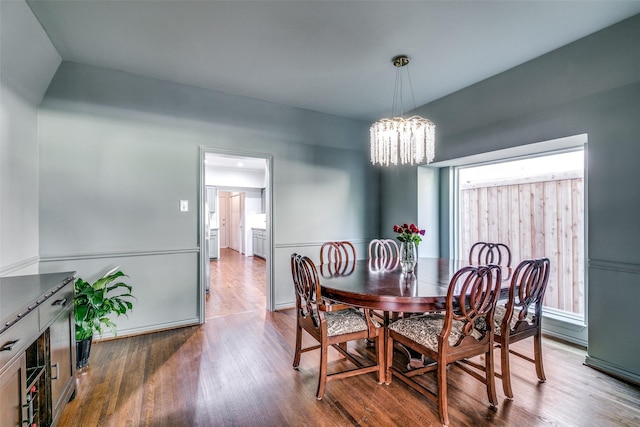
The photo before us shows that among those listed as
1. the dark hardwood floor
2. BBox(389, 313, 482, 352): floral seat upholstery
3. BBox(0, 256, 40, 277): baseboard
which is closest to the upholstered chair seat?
BBox(389, 313, 482, 352): floral seat upholstery

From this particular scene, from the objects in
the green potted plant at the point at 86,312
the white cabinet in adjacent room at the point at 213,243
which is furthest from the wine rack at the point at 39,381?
the white cabinet in adjacent room at the point at 213,243

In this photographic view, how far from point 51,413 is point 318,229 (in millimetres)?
3096

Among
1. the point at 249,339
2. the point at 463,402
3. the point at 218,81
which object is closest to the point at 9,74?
the point at 218,81

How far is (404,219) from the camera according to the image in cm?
430

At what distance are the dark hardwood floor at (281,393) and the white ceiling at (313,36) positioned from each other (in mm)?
2637

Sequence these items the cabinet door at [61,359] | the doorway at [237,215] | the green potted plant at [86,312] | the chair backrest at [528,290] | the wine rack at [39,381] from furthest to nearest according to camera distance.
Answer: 1. the doorway at [237,215]
2. the green potted plant at [86,312]
3. the chair backrest at [528,290]
4. the cabinet door at [61,359]
5. the wine rack at [39,381]

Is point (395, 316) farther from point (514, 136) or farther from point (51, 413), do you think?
point (51, 413)

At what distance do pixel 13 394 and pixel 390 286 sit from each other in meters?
1.97

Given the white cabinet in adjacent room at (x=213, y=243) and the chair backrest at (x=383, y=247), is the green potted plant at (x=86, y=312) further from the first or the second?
the white cabinet in adjacent room at (x=213, y=243)

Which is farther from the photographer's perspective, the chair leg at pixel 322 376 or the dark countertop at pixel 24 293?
the chair leg at pixel 322 376

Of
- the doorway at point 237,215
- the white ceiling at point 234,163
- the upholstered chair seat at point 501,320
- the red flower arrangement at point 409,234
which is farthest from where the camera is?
the white ceiling at point 234,163

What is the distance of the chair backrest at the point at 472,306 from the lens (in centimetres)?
174

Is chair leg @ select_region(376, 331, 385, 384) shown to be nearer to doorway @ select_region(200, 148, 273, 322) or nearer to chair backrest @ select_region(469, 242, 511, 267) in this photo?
chair backrest @ select_region(469, 242, 511, 267)

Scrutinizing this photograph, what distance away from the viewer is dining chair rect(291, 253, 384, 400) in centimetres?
204
